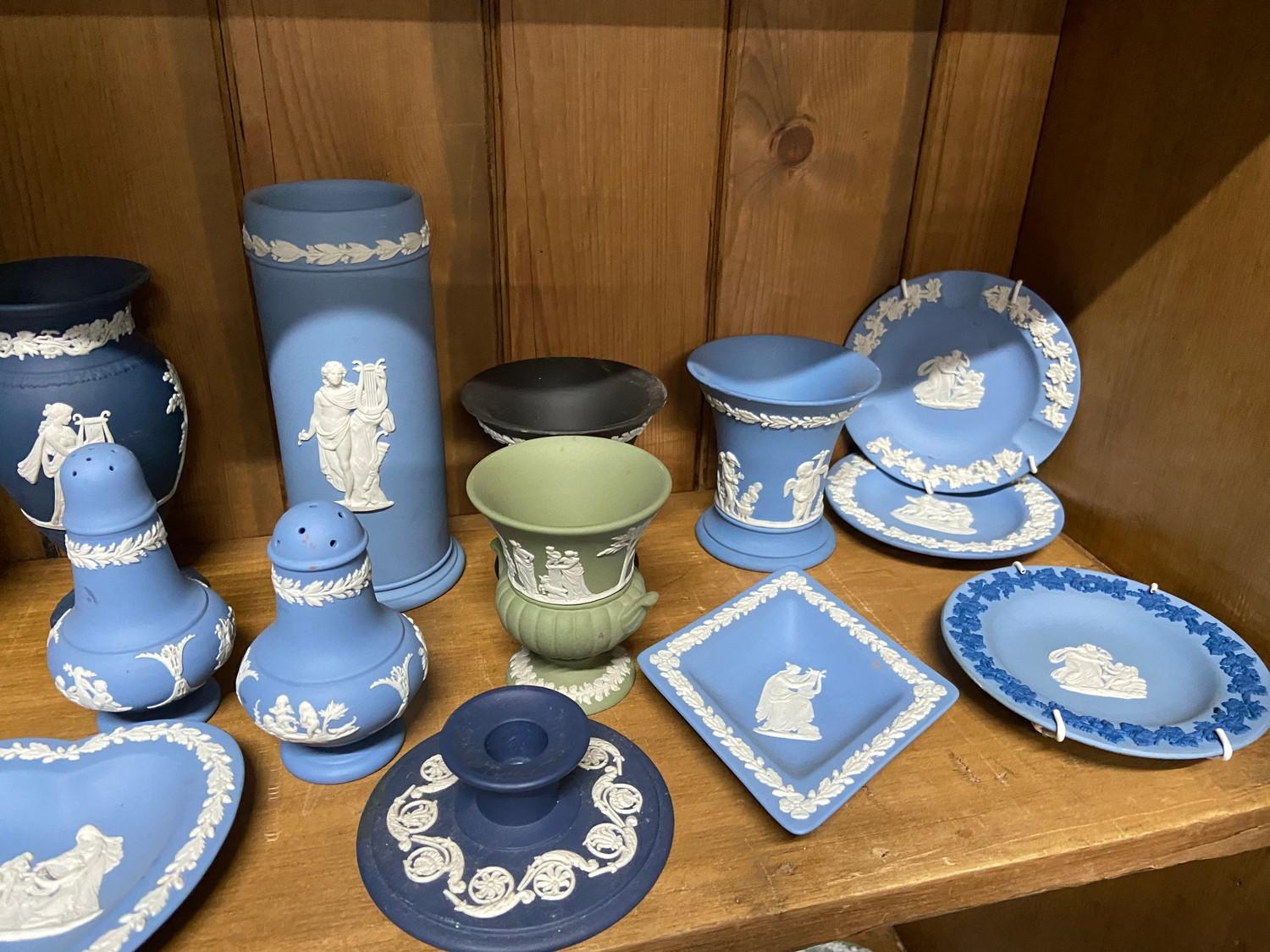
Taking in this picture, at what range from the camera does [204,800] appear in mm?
→ 647

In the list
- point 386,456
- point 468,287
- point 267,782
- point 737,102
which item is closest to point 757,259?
point 737,102

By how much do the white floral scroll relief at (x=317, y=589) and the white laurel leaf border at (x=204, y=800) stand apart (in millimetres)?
130

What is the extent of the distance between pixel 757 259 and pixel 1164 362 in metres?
0.39

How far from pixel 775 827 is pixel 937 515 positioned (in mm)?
452

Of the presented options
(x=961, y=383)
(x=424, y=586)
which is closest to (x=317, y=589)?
(x=424, y=586)

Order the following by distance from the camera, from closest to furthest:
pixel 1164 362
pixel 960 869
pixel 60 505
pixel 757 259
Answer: pixel 960 869, pixel 60 505, pixel 1164 362, pixel 757 259

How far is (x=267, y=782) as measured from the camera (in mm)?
706

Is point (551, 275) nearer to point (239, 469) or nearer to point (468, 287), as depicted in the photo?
point (468, 287)

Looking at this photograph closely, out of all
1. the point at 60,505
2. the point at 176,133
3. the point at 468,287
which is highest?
the point at 176,133

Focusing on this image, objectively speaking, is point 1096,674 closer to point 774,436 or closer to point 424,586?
point 774,436

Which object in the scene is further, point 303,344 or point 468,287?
point 468,287

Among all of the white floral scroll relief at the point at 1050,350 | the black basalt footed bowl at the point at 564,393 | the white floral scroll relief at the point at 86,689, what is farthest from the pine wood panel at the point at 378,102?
the white floral scroll relief at the point at 1050,350

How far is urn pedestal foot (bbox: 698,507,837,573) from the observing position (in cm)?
97

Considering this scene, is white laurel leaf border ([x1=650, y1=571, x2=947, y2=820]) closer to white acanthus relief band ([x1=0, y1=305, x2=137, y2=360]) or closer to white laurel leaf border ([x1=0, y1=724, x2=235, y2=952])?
white laurel leaf border ([x1=0, y1=724, x2=235, y2=952])
